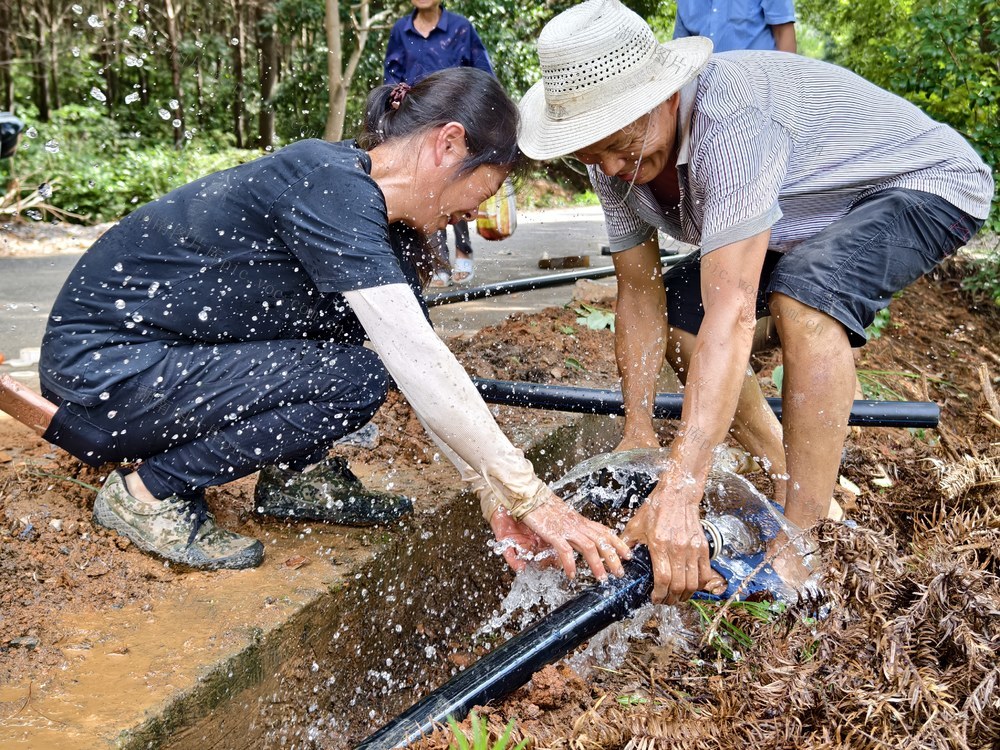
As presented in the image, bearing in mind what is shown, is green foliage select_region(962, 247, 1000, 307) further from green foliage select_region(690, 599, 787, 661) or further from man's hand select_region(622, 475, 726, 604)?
man's hand select_region(622, 475, 726, 604)

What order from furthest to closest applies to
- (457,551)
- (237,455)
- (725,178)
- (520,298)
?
(520,298) → (457,551) → (237,455) → (725,178)

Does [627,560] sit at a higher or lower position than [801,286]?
lower

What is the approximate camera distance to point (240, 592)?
2.16m

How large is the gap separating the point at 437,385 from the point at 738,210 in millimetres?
856

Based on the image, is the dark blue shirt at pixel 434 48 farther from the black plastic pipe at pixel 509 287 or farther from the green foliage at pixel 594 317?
the green foliage at pixel 594 317

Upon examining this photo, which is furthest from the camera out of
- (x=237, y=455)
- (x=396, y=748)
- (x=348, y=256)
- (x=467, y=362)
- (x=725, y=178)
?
(x=467, y=362)

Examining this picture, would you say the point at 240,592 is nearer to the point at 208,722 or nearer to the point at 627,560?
the point at 208,722

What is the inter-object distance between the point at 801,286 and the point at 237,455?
1.60 metres

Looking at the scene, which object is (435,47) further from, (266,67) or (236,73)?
(236,73)

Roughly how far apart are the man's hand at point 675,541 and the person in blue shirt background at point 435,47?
148 inches

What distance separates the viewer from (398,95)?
2.27 metres

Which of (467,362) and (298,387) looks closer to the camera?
(298,387)

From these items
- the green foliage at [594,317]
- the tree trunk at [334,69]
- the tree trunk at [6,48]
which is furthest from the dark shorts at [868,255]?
the tree trunk at [6,48]

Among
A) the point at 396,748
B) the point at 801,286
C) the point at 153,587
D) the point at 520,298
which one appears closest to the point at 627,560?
the point at 396,748
